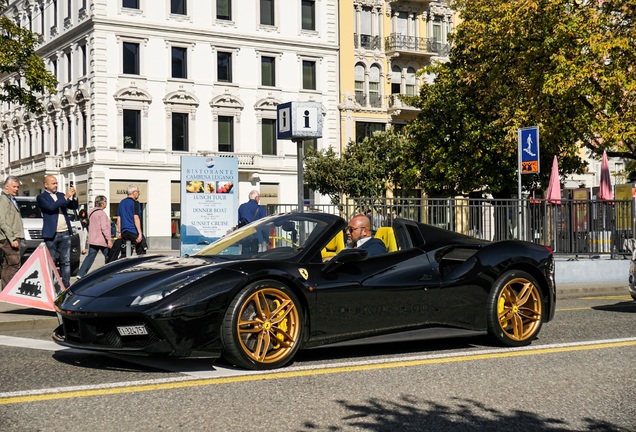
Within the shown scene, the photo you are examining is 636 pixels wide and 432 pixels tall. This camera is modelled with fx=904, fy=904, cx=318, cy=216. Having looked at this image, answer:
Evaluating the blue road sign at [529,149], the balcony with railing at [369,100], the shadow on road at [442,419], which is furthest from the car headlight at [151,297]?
the balcony with railing at [369,100]

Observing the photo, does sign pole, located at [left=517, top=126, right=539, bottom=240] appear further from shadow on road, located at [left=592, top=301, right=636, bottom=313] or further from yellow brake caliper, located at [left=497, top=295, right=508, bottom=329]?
yellow brake caliper, located at [left=497, top=295, right=508, bottom=329]

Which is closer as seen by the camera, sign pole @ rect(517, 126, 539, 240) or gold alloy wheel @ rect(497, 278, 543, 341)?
gold alloy wheel @ rect(497, 278, 543, 341)

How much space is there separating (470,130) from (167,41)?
17416 mm

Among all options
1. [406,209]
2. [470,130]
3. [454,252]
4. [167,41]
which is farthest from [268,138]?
[454,252]

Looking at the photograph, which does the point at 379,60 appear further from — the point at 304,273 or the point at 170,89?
the point at 304,273

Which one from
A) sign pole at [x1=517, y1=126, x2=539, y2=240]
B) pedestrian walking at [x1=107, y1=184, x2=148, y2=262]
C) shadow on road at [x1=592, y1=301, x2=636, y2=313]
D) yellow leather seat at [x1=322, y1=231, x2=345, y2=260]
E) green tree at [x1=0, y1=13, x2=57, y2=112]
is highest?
green tree at [x1=0, y1=13, x2=57, y2=112]

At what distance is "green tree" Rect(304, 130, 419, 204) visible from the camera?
157 ft

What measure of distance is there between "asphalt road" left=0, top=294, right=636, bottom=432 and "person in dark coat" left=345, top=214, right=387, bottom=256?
0.92 metres

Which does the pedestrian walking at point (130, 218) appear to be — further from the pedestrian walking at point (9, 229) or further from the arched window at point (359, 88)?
the arched window at point (359, 88)

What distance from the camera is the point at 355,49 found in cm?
5459

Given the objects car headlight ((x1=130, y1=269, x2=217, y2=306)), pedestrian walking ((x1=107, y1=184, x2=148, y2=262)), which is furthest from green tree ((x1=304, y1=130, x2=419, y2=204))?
car headlight ((x1=130, y1=269, x2=217, y2=306))

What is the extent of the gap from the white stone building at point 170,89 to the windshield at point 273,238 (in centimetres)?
3891

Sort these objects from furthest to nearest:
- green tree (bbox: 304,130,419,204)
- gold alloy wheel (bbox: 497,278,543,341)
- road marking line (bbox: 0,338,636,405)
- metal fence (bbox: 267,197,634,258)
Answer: green tree (bbox: 304,130,419,204) → metal fence (bbox: 267,197,634,258) → gold alloy wheel (bbox: 497,278,543,341) → road marking line (bbox: 0,338,636,405)

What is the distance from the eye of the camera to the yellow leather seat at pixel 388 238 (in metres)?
8.00
